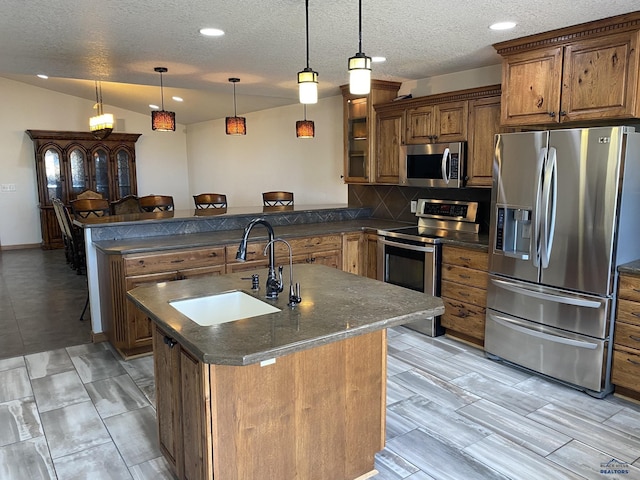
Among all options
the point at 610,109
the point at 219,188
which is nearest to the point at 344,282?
the point at 610,109

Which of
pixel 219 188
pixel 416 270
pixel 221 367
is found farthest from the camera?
pixel 219 188

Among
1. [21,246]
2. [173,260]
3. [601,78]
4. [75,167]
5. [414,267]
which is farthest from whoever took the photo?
[75,167]

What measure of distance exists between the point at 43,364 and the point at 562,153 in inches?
159

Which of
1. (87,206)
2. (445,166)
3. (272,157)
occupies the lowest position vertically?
(87,206)

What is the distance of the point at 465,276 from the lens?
13.1 ft

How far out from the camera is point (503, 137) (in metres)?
3.45

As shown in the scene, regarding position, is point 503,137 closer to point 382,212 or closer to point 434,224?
point 434,224

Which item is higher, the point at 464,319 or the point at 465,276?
the point at 465,276

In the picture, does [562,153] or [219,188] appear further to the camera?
[219,188]

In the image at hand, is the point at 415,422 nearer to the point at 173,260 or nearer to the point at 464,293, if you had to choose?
the point at 464,293

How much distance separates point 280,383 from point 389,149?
3.52m

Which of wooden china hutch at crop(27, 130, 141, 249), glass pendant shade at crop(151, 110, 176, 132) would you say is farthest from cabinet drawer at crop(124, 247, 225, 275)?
wooden china hutch at crop(27, 130, 141, 249)

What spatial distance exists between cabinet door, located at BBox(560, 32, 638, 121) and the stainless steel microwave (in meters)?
1.04

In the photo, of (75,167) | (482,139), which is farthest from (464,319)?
(75,167)
